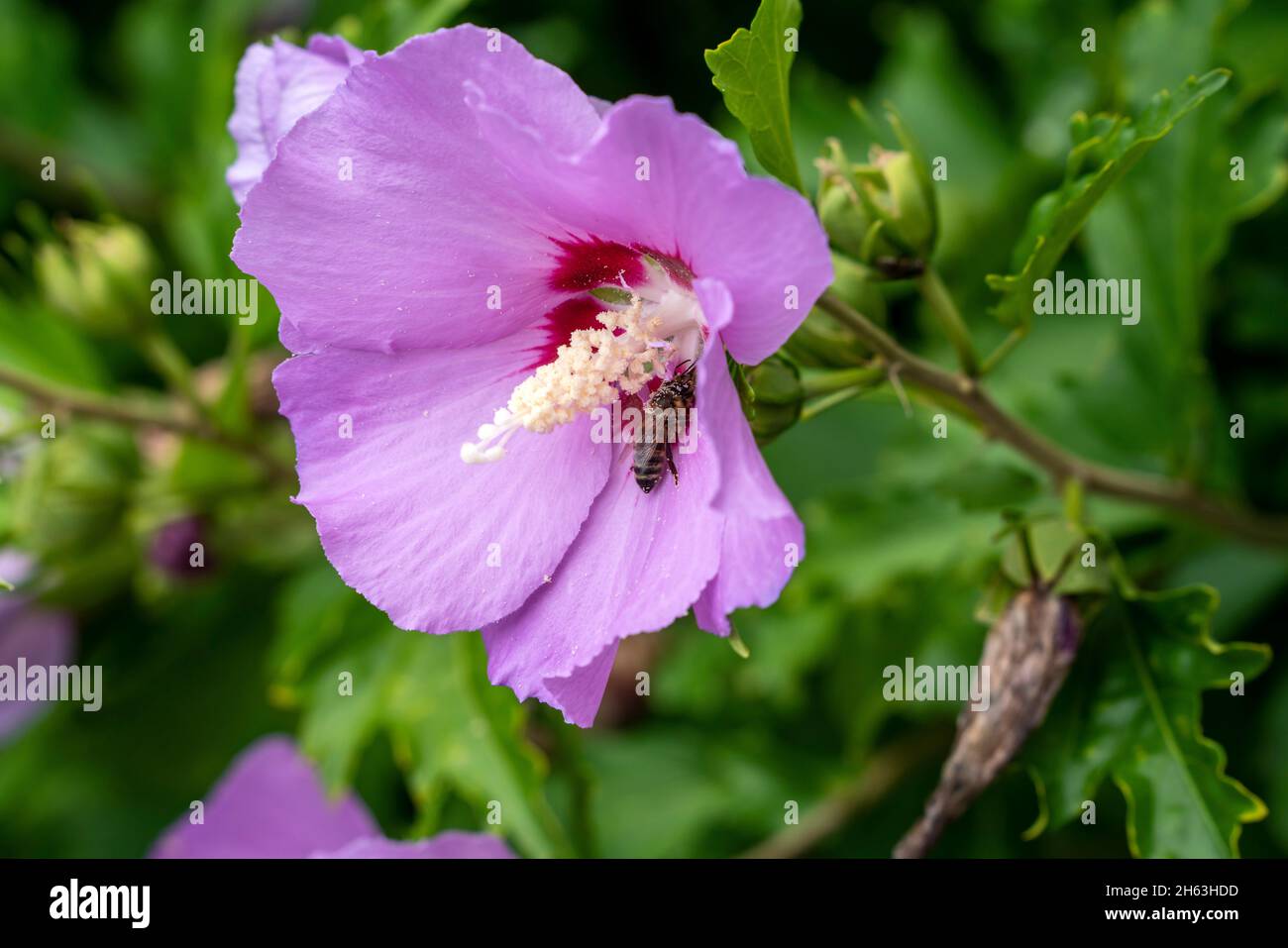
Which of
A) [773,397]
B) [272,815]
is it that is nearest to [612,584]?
[773,397]

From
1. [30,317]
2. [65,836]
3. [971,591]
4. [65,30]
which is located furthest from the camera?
[65,30]

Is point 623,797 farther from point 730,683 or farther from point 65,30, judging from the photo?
point 65,30

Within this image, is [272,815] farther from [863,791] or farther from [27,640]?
[863,791]

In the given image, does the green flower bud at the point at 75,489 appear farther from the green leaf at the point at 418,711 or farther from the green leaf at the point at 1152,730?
the green leaf at the point at 1152,730

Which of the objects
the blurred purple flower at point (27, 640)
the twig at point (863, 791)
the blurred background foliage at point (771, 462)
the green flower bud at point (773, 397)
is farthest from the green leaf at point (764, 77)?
the blurred purple flower at point (27, 640)

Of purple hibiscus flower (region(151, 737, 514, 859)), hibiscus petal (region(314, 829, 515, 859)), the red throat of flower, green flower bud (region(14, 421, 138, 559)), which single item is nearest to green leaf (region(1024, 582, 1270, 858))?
the red throat of flower

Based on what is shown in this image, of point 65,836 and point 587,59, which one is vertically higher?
point 587,59
